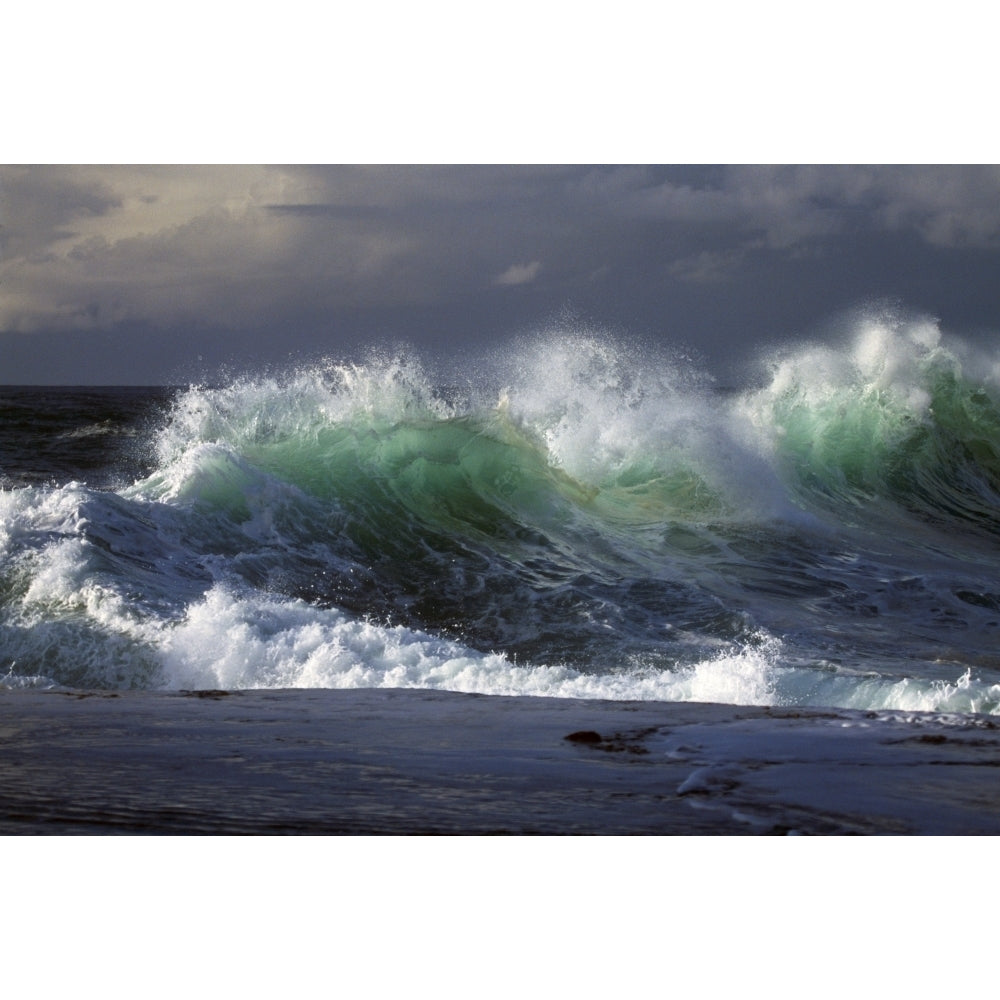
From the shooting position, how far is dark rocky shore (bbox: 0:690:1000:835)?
8.84 ft

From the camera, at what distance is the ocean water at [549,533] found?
4.98 meters

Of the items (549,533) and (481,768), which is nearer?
(481,768)

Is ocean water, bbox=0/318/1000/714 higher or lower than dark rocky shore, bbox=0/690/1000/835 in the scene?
higher

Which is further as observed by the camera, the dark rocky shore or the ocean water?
the ocean water

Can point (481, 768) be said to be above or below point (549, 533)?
below

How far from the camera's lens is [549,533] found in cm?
823

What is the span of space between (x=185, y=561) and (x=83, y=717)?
8.23ft

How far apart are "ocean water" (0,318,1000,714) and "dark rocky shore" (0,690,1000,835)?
71cm

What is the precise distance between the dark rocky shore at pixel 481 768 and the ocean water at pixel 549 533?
0.71 m

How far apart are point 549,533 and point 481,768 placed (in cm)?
508

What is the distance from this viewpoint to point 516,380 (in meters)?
10.0

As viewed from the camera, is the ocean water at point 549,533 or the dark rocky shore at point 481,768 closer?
the dark rocky shore at point 481,768

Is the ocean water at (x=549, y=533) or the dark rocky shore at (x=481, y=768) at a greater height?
the ocean water at (x=549, y=533)

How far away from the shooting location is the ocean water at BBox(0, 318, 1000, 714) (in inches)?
196
